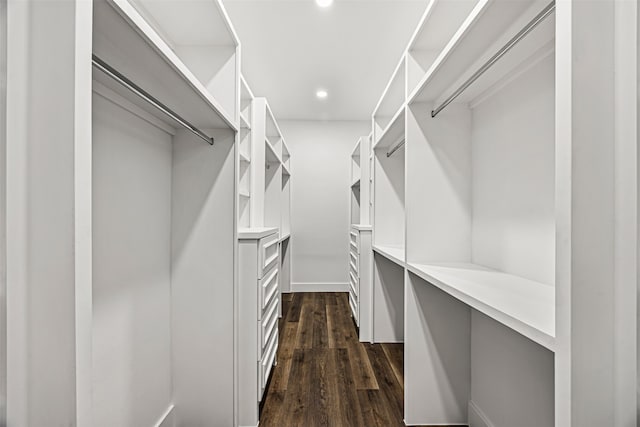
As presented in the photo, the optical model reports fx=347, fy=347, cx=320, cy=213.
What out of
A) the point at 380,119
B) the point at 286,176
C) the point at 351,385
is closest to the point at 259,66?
the point at 380,119

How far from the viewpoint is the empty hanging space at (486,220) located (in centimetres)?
117

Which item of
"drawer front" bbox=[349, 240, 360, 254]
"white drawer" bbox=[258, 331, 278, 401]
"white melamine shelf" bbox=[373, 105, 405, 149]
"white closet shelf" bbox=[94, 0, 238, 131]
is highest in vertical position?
"white melamine shelf" bbox=[373, 105, 405, 149]

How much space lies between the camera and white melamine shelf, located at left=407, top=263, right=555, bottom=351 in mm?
833

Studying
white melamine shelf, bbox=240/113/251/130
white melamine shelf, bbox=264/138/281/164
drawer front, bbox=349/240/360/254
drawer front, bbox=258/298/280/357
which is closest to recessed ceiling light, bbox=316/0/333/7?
white melamine shelf, bbox=240/113/251/130

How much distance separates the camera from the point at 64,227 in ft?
1.79

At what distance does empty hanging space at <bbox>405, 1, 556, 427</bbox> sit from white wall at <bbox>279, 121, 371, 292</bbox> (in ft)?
11.1

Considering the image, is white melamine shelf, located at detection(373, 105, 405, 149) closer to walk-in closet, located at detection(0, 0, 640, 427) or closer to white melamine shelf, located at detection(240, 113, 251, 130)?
walk-in closet, located at detection(0, 0, 640, 427)

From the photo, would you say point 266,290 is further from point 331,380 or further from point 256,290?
point 331,380

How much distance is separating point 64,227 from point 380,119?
2.96 meters

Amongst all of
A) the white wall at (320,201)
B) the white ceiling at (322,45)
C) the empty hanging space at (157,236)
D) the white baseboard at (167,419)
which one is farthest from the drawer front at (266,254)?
the white wall at (320,201)

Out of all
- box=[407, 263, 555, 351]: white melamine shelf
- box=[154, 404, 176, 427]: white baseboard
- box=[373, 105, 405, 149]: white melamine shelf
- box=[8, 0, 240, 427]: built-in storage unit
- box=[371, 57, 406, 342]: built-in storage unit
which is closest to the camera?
box=[8, 0, 240, 427]: built-in storage unit

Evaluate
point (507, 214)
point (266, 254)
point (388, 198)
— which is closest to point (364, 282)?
point (388, 198)

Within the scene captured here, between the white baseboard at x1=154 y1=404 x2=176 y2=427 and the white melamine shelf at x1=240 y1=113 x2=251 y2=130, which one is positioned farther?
the white melamine shelf at x1=240 y1=113 x2=251 y2=130

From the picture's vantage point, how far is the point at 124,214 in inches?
52.4
